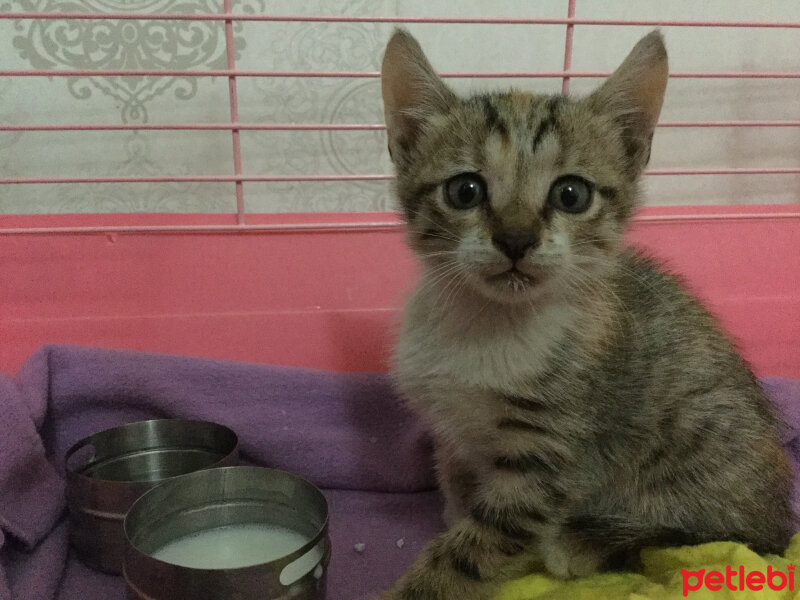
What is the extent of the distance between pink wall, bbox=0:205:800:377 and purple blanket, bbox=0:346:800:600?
0.10 metres

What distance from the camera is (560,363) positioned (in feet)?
2.98

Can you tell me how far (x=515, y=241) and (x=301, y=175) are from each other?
91cm

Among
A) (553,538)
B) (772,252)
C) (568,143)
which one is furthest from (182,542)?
(772,252)

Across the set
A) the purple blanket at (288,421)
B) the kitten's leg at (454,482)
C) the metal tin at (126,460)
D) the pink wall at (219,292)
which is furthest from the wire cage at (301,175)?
the kitten's leg at (454,482)

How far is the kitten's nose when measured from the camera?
2.56 ft

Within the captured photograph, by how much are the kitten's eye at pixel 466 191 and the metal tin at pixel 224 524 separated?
443mm

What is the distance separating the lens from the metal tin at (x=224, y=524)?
0.77 metres

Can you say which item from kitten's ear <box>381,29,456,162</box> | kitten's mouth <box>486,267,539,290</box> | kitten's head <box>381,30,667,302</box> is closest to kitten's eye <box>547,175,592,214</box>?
kitten's head <box>381,30,667,302</box>

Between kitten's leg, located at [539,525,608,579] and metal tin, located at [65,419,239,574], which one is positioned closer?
kitten's leg, located at [539,525,608,579]

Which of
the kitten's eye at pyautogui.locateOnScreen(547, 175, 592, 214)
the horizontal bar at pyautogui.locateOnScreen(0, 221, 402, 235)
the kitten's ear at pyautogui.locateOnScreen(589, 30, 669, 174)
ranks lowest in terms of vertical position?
the horizontal bar at pyautogui.locateOnScreen(0, 221, 402, 235)

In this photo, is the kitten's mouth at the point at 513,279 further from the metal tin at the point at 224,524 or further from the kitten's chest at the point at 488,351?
the metal tin at the point at 224,524

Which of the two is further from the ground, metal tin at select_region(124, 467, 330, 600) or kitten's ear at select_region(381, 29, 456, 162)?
kitten's ear at select_region(381, 29, 456, 162)

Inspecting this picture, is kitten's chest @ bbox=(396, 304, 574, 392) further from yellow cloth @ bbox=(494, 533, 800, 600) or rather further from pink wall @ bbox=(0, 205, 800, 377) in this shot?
pink wall @ bbox=(0, 205, 800, 377)

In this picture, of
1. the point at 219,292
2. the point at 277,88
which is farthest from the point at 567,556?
the point at 277,88
